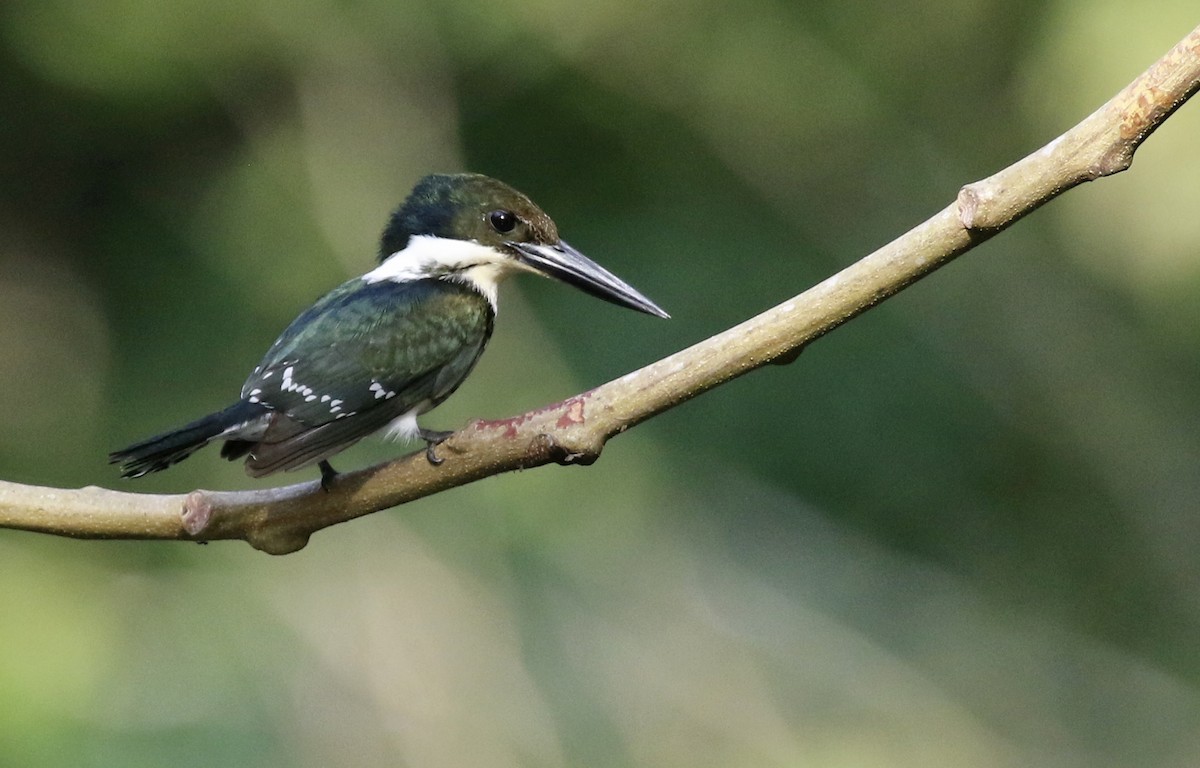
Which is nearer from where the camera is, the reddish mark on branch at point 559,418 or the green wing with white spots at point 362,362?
the reddish mark on branch at point 559,418

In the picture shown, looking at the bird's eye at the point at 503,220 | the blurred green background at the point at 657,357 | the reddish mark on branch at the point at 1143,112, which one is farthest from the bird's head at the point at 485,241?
the blurred green background at the point at 657,357

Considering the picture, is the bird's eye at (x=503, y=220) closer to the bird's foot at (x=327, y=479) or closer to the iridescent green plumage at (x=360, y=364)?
the iridescent green plumage at (x=360, y=364)

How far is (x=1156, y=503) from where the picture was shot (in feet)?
13.4

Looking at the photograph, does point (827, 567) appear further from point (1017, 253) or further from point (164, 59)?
point (164, 59)

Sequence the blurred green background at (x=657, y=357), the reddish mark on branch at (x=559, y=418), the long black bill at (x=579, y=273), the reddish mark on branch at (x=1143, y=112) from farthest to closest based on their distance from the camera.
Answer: the blurred green background at (x=657, y=357) < the long black bill at (x=579, y=273) < the reddish mark on branch at (x=559, y=418) < the reddish mark on branch at (x=1143, y=112)

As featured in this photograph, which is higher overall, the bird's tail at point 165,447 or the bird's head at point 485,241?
the bird's head at point 485,241

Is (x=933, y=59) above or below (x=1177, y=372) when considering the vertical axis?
above

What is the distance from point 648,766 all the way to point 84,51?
244 centimetres

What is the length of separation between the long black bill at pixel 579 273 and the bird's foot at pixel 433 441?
1.25ft

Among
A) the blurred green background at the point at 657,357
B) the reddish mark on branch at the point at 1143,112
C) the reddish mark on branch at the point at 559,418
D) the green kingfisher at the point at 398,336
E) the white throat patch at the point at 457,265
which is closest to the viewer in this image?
the reddish mark on branch at the point at 1143,112

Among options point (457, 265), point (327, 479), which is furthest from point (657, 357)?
point (327, 479)

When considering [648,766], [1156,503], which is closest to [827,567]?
[648,766]

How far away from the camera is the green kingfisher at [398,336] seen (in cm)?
181

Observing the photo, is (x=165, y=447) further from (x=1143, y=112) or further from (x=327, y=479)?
(x=1143, y=112)
